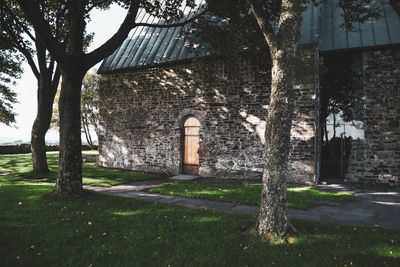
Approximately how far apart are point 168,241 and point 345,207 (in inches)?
176

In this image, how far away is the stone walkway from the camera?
15.5 ft

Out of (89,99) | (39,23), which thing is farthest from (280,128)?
(89,99)

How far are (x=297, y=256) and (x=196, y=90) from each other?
340 inches

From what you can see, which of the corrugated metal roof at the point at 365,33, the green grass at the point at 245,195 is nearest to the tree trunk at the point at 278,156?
the green grass at the point at 245,195

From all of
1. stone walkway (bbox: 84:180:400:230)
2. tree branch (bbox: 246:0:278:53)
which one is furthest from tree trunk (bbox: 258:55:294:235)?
stone walkway (bbox: 84:180:400:230)

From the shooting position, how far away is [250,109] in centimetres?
980

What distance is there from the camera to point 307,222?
14.4 feet

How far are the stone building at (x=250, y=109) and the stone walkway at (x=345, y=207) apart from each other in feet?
7.30

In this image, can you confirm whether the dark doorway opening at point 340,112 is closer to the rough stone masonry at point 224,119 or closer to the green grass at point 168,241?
the rough stone masonry at point 224,119

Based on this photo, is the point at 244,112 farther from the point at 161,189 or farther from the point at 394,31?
the point at 394,31

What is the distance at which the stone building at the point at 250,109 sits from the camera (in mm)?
8742

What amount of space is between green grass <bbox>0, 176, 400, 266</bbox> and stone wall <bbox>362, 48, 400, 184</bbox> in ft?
19.2

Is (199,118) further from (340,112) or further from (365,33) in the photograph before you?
(365,33)

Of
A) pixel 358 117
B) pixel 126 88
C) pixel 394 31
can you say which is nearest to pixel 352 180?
pixel 358 117
